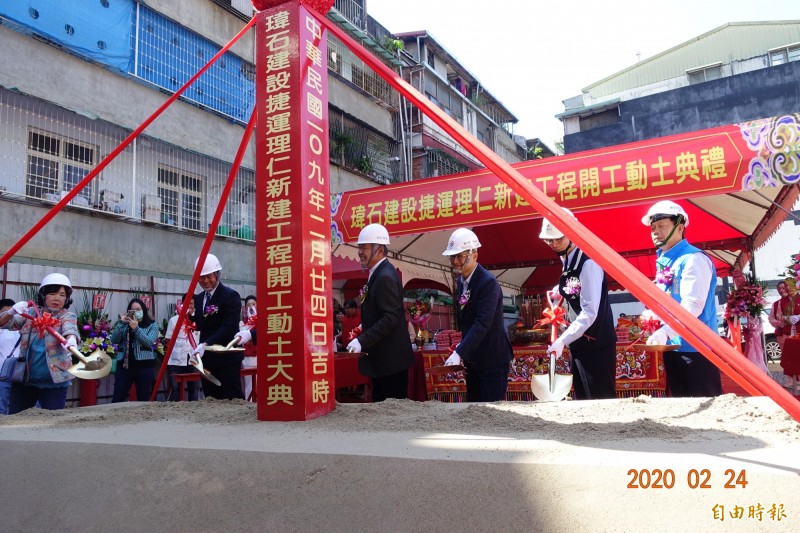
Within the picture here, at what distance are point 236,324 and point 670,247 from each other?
3057 millimetres

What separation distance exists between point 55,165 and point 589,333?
8.25m

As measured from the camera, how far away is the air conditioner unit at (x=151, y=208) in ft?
31.1

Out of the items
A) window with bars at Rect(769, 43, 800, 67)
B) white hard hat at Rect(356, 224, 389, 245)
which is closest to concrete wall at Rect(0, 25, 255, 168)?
white hard hat at Rect(356, 224, 389, 245)

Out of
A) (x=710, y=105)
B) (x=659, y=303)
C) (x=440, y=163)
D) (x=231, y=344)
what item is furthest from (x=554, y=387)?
(x=710, y=105)

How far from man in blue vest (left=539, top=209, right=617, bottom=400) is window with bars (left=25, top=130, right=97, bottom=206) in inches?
304

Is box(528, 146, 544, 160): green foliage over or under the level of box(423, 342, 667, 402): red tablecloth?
over

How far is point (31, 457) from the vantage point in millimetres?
2107

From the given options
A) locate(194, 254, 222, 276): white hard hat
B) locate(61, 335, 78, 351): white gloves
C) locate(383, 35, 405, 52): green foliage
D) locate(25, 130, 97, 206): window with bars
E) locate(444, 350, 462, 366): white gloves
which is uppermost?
locate(383, 35, 405, 52): green foliage

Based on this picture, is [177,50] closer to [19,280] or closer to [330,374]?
[19,280]

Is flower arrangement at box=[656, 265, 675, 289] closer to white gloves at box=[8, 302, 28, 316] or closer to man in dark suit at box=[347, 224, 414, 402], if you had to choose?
man in dark suit at box=[347, 224, 414, 402]

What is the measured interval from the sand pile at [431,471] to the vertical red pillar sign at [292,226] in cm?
21

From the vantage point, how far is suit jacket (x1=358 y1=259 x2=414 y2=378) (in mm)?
3422

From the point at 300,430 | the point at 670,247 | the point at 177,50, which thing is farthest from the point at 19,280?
the point at 670,247

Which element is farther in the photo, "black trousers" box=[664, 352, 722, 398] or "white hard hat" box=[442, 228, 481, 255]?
"white hard hat" box=[442, 228, 481, 255]
